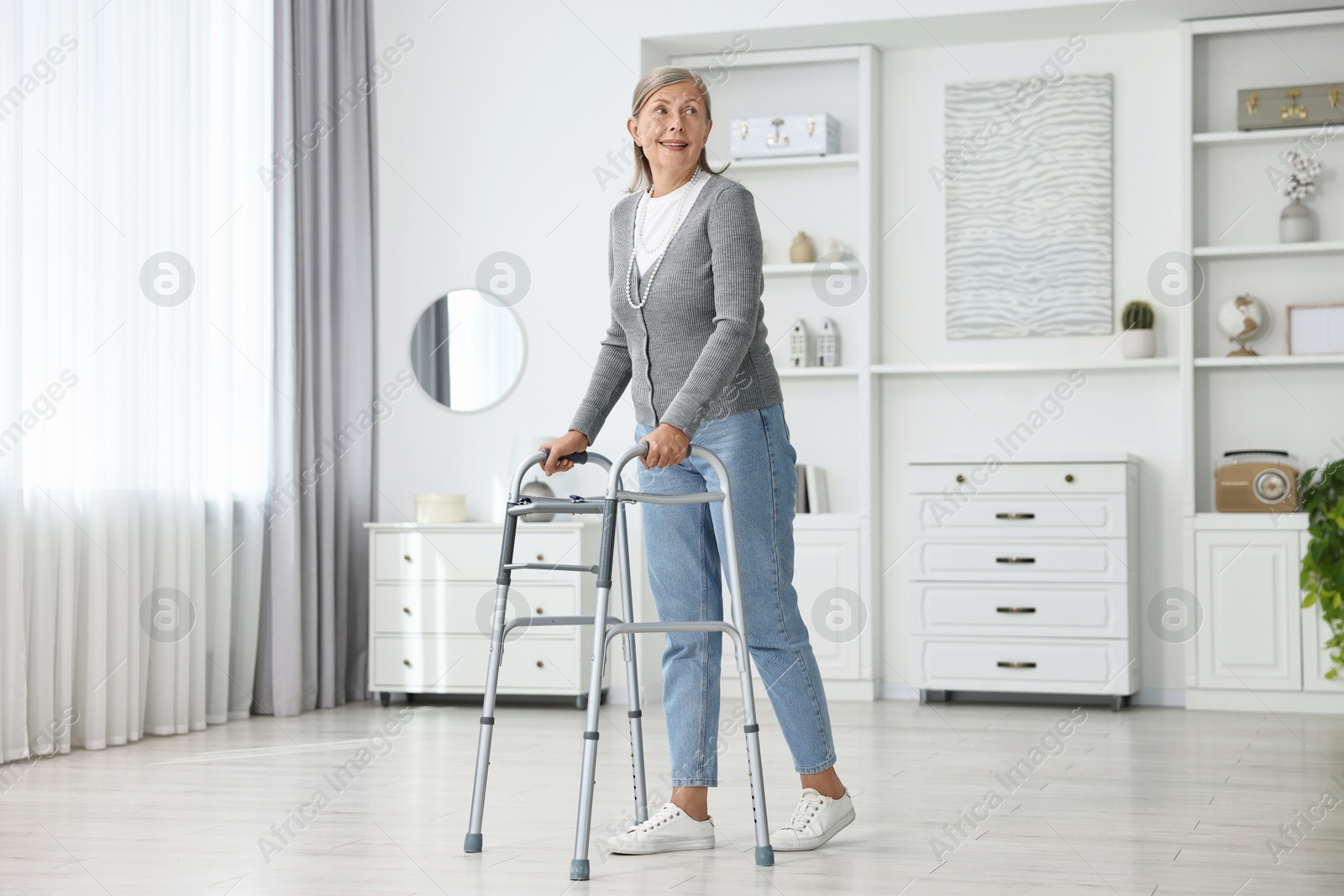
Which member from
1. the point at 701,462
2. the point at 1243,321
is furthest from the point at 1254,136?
the point at 701,462

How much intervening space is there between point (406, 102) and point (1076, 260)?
2552 mm

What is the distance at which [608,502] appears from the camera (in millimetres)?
2080

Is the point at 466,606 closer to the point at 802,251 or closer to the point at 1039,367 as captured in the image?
the point at 802,251

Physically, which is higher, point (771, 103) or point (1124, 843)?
point (771, 103)

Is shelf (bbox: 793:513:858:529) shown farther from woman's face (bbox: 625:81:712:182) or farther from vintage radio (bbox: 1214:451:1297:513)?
woman's face (bbox: 625:81:712:182)

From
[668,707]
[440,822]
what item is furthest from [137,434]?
[668,707]

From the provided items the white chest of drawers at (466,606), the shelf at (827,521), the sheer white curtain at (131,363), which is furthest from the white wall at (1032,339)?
the sheer white curtain at (131,363)

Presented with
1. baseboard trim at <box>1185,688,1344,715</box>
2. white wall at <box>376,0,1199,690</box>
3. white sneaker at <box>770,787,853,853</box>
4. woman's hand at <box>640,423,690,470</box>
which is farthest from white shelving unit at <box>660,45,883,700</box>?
woman's hand at <box>640,423,690,470</box>

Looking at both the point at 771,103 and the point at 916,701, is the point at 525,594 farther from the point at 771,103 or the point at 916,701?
the point at 771,103

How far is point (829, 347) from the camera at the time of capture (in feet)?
16.8

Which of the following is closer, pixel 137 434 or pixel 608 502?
pixel 608 502

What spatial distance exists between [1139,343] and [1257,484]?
2.03ft

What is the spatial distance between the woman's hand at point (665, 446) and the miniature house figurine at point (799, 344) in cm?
305

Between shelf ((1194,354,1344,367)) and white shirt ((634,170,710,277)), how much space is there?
9.65 ft
